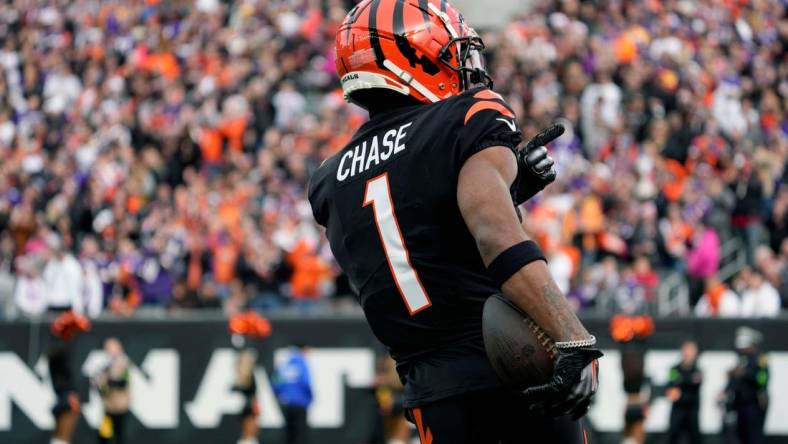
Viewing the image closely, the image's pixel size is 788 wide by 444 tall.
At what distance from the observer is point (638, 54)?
19.9 metres

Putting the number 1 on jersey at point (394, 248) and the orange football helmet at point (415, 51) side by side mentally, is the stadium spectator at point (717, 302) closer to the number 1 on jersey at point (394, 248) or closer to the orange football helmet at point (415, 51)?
the orange football helmet at point (415, 51)

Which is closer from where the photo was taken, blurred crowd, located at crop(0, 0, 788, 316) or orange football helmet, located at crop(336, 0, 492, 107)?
orange football helmet, located at crop(336, 0, 492, 107)

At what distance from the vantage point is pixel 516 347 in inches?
142

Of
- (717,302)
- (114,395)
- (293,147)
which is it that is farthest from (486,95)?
(293,147)

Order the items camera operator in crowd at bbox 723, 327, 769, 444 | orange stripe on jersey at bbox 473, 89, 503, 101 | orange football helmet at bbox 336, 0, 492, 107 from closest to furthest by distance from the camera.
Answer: orange stripe on jersey at bbox 473, 89, 503, 101, orange football helmet at bbox 336, 0, 492, 107, camera operator in crowd at bbox 723, 327, 769, 444

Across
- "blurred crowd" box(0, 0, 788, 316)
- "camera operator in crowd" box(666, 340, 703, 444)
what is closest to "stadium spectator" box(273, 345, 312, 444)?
"blurred crowd" box(0, 0, 788, 316)

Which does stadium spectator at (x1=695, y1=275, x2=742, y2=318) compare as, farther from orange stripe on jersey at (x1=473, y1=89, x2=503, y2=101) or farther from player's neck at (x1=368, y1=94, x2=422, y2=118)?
orange stripe on jersey at (x1=473, y1=89, x2=503, y2=101)

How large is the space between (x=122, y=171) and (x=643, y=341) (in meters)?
7.29

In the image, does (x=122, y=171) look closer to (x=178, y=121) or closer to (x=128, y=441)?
(x=178, y=121)

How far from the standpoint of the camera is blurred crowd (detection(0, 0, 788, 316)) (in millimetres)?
16219

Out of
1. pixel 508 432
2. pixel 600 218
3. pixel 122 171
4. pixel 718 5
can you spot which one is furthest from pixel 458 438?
pixel 718 5

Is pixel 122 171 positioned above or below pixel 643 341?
above

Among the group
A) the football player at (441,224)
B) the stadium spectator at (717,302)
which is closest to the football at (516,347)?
the football player at (441,224)

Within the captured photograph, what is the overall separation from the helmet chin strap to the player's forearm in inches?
28.7
